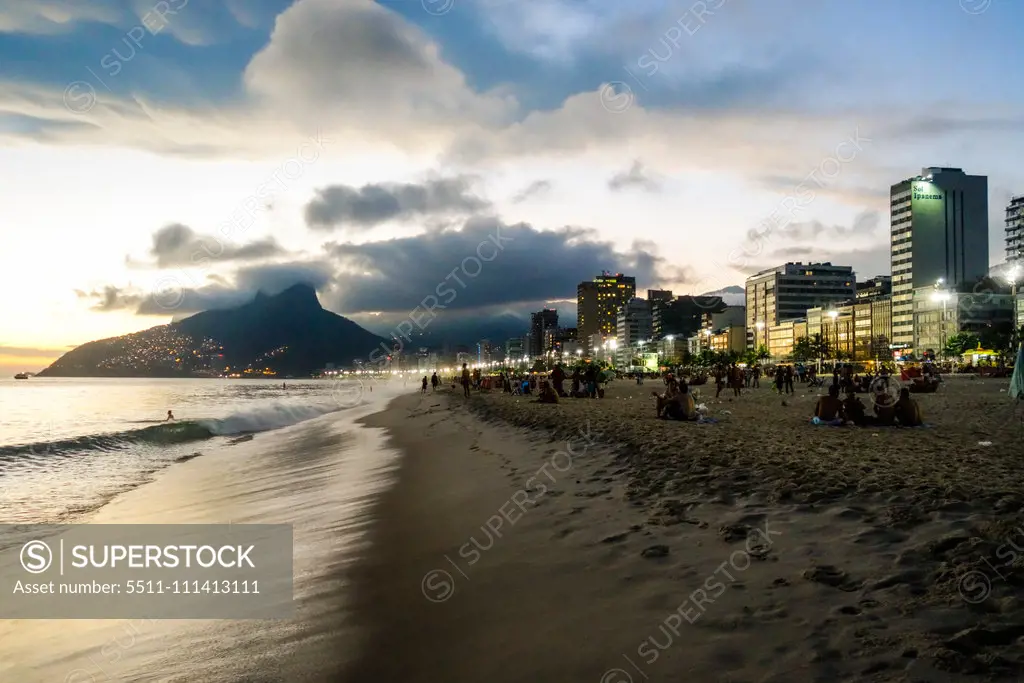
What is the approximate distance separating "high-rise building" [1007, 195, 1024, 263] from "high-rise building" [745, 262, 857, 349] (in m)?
38.7

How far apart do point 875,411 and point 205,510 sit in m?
16.2

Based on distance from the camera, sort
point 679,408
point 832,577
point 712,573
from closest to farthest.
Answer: point 832,577
point 712,573
point 679,408

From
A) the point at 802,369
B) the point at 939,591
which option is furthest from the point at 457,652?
the point at 802,369

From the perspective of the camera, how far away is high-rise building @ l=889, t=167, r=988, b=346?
167125mm

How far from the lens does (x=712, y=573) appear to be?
564 centimetres

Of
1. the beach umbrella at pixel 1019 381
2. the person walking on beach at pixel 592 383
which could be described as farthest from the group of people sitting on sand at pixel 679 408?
the person walking on beach at pixel 592 383

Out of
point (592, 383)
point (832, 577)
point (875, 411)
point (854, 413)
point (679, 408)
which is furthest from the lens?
point (592, 383)

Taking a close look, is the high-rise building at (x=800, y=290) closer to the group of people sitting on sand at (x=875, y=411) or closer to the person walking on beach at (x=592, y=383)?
the person walking on beach at (x=592, y=383)

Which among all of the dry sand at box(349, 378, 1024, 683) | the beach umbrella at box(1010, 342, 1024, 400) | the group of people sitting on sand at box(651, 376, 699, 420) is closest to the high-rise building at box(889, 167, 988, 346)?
the beach umbrella at box(1010, 342, 1024, 400)

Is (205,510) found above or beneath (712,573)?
beneath

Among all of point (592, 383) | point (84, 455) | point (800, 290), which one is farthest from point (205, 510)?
point (800, 290)

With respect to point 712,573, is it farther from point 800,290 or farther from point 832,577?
point 800,290

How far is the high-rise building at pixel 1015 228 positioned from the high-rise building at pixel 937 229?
6586 millimetres

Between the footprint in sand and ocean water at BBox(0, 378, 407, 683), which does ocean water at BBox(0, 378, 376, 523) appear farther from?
the footprint in sand
